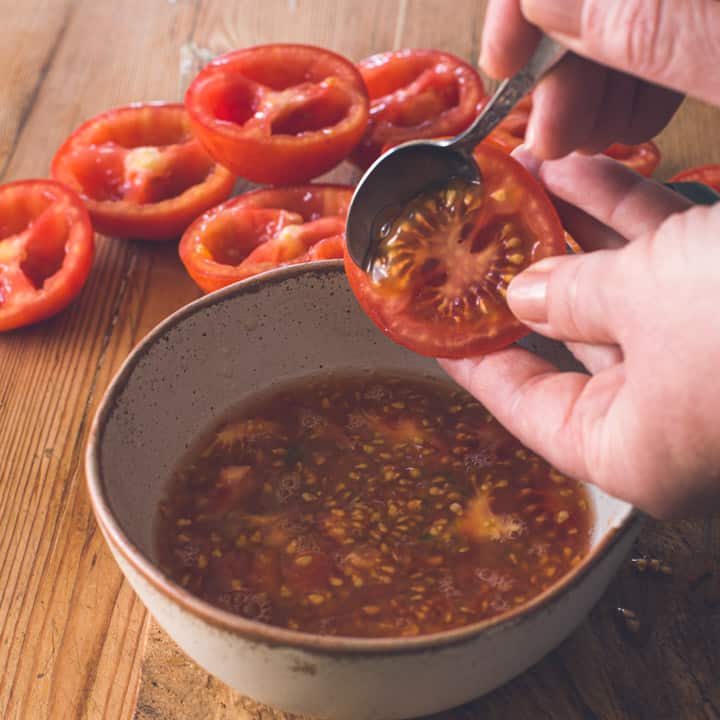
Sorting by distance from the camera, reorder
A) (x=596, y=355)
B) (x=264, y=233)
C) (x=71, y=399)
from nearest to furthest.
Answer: (x=596, y=355), (x=71, y=399), (x=264, y=233)

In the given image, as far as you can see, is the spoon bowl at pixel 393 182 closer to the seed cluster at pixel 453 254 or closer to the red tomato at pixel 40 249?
the seed cluster at pixel 453 254

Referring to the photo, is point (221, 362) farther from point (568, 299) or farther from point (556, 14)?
point (556, 14)

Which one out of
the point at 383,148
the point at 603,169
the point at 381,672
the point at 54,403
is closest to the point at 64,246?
the point at 54,403

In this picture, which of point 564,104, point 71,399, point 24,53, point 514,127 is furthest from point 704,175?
point 24,53

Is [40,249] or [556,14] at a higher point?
[556,14]

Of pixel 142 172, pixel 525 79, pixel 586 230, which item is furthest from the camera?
A: pixel 142 172
